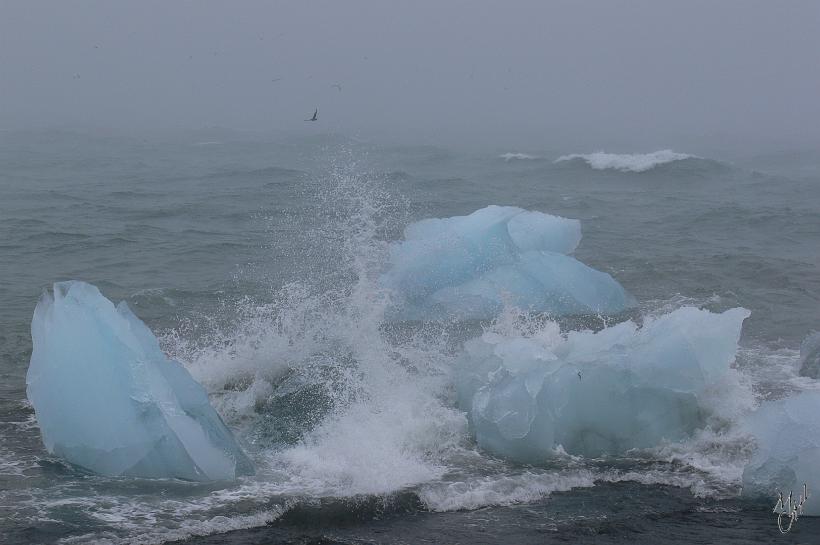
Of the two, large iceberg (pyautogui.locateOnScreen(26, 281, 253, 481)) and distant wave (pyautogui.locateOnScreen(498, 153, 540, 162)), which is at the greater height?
distant wave (pyautogui.locateOnScreen(498, 153, 540, 162))

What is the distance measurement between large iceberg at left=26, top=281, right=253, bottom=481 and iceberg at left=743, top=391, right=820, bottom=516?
3.90 metres

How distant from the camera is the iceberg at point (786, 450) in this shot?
648cm

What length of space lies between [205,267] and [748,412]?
854 cm

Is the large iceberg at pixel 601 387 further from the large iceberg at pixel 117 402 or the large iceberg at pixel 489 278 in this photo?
the large iceberg at pixel 489 278

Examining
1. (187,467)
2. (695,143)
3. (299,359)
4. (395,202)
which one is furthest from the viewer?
(695,143)

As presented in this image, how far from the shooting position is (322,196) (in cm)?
2083

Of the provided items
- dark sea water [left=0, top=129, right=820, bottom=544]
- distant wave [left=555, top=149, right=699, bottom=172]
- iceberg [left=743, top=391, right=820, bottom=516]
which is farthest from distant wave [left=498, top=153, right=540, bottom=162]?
iceberg [left=743, top=391, right=820, bottom=516]

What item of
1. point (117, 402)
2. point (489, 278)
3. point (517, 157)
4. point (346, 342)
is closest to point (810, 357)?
point (489, 278)

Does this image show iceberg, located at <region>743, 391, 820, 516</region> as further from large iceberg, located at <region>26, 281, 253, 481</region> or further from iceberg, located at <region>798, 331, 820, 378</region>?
large iceberg, located at <region>26, 281, 253, 481</region>

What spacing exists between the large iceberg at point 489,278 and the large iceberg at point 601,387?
2754 mm

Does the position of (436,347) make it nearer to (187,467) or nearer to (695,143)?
(187,467)

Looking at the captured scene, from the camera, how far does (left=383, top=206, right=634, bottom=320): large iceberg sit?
37.4 feet

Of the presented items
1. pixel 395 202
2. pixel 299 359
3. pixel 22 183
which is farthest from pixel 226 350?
pixel 22 183
